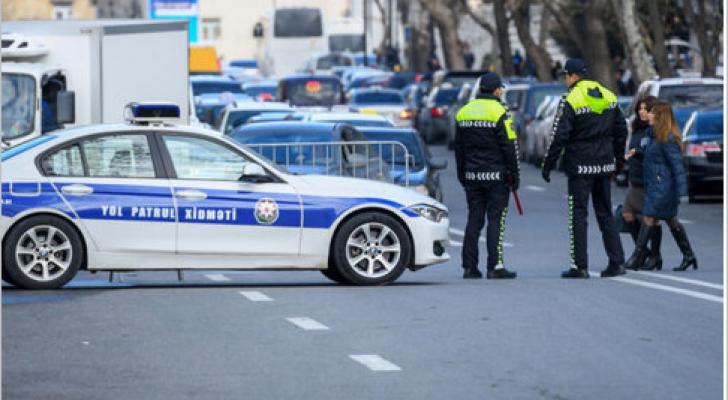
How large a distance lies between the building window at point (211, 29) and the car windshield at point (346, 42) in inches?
1055

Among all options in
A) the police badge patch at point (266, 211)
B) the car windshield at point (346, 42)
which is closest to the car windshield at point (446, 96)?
the police badge patch at point (266, 211)

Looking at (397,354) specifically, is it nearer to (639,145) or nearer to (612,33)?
(639,145)

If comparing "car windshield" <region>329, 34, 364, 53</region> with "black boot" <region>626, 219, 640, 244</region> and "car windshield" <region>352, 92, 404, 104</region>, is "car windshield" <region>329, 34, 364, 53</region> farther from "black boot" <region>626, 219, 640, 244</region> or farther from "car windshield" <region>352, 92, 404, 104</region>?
"black boot" <region>626, 219, 640, 244</region>

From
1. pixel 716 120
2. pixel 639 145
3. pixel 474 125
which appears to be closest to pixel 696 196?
pixel 716 120

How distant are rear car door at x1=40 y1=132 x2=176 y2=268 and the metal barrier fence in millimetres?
4201

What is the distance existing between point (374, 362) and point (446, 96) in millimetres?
42305

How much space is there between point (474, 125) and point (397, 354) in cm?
550

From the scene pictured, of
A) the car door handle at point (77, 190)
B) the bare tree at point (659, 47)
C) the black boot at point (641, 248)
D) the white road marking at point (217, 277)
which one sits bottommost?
the white road marking at point (217, 277)

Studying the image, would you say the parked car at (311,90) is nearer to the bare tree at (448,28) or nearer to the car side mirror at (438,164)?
the bare tree at (448,28)

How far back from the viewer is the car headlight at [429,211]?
53.2 feet

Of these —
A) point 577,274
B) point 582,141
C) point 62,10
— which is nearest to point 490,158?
point 582,141

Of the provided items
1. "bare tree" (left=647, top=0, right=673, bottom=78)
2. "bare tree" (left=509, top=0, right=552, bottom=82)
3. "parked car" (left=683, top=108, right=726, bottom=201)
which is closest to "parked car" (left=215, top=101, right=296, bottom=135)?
"parked car" (left=683, top=108, right=726, bottom=201)

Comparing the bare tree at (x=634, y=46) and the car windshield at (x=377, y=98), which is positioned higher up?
the bare tree at (x=634, y=46)

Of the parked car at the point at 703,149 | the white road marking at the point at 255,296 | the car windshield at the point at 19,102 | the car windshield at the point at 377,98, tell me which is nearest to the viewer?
the white road marking at the point at 255,296
